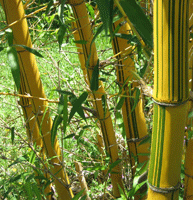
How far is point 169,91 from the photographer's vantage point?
1.32 ft

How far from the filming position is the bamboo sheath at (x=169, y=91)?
375mm

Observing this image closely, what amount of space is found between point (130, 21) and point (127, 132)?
544 millimetres

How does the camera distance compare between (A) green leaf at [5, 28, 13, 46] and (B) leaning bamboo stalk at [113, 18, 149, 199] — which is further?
(B) leaning bamboo stalk at [113, 18, 149, 199]

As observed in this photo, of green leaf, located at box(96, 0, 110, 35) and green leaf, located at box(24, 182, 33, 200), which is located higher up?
green leaf, located at box(96, 0, 110, 35)

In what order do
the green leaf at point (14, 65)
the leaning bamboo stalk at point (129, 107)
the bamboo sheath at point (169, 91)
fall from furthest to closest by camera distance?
the leaning bamboo stalk at point (129, 107), the green leaf at point (14, 65), the bamboo sheath at point (169, 91)

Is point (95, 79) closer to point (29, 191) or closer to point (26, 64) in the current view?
point (26, 64)

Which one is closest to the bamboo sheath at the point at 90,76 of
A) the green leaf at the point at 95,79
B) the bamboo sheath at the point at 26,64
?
the green leaf at the point at 95,79

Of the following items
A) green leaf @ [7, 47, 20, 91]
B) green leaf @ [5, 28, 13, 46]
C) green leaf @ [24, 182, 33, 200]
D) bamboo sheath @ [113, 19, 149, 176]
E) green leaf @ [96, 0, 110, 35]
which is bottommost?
green leaf @ [24, 182, 33, 200]

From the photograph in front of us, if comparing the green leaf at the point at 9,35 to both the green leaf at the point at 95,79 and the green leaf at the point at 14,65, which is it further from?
the green leaf at the point at 95,79

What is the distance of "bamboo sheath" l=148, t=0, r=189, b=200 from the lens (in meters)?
0.38

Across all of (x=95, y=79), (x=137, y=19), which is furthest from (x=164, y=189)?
(x=95, y=79)

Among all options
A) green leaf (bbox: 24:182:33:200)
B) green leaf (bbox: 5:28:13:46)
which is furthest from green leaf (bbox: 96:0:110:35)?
green leaf (bbox: 24:182:33:200)

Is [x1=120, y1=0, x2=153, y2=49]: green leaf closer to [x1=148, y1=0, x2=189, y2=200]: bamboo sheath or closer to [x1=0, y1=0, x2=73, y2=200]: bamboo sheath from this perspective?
[x1=148, y1=0, x2=189, y2=200]: bamboo sheath

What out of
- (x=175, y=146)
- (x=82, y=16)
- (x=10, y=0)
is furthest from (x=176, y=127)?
(x=10, y=0)
